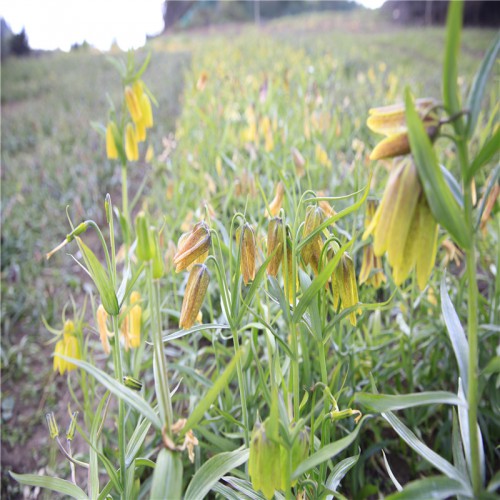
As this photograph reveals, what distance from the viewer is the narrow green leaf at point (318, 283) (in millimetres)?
639

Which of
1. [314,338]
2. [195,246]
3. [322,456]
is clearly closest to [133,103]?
[195,246]

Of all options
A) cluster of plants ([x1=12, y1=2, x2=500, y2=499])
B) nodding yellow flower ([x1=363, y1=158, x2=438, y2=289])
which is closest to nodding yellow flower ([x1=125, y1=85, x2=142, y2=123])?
cluster of plants ([x1=12, y1=2, x2=500, y2=499])

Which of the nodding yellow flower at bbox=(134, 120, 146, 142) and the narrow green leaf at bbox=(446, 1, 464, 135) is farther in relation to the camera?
the nodding yellow flower at bbox=(134, 120, 146, 142)

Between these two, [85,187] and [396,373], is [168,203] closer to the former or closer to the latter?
[85,187]

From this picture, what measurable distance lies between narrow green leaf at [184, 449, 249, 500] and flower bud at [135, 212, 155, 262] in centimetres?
31

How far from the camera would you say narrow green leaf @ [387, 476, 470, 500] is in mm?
536

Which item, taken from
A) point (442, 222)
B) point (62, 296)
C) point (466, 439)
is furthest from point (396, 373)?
point (62, 296)

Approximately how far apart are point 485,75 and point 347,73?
5.91 meters

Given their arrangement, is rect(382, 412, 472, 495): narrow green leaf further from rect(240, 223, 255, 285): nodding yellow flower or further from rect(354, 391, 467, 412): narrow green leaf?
rect(240, 223, 255, 285): nodding yellow flower

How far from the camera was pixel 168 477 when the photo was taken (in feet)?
1.81

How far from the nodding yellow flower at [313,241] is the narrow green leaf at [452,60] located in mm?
263

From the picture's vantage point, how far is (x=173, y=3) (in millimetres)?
22406

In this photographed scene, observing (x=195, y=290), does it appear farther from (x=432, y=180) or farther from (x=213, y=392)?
(x=432, y=180)

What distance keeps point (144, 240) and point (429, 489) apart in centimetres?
42
